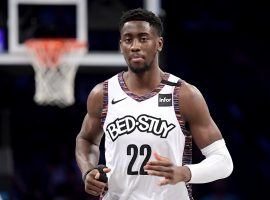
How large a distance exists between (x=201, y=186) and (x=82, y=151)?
6.11 m

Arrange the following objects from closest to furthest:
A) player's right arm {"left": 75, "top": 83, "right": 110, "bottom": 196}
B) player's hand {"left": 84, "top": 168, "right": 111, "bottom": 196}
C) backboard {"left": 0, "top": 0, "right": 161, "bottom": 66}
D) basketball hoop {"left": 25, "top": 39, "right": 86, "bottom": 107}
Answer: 1. player's hand {"left": 84, "top": 168, "right": 111, "bottom": 196}
2. player's right arm {"left": 75, "top": 83, "right": 110, "bottom": 196}
3. basketball hoop {"left": 25, "top": 39, "right": 86, "bottom": 107}
4. backboard {"left": 0, "top": 0, "right": 161, "bottom": 66}

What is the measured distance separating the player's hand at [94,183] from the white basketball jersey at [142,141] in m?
0.19

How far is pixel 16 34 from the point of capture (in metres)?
7.25

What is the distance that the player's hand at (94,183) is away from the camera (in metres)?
3.41

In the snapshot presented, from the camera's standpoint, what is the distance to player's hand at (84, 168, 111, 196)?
341 cm

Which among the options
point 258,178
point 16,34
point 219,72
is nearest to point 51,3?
point 16,34

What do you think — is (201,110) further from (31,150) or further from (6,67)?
(31,150)

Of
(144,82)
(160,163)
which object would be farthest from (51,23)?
(160,163)

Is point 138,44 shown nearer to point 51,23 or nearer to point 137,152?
point 137,152

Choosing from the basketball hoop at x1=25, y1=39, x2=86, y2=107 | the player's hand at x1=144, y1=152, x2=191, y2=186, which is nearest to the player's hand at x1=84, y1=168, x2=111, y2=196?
the player's hand at x1=144, y1=152, x2=191, y2=186

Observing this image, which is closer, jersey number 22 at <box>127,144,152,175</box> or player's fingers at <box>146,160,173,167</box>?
player's fingers at <box>146,160,173,167</box>

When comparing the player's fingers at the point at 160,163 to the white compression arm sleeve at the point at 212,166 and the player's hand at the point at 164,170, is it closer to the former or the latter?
the player's hand at the point at 164,170

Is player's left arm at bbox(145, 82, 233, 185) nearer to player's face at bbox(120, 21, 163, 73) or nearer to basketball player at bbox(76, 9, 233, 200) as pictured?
basketball player at bbox(76, 9, 233, 200)

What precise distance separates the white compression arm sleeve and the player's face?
1.89 feet
